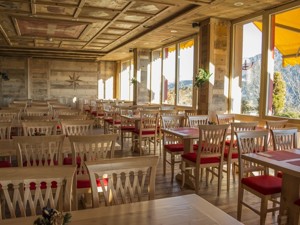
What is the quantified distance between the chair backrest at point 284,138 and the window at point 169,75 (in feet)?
20.8

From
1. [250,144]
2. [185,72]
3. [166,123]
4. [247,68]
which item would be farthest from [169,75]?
[250,144]

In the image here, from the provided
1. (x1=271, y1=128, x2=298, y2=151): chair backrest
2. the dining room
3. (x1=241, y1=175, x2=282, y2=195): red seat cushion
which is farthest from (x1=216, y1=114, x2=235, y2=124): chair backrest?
(x1=241, y1=175, x2=282, y2=195): red seat cushion

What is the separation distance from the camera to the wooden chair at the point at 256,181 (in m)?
2.68

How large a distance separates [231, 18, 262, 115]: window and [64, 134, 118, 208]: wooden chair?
449cm

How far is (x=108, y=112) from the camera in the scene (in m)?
8.31

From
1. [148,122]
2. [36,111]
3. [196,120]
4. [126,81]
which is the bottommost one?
[148,122]

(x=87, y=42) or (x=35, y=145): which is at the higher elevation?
(x=87, y=42)

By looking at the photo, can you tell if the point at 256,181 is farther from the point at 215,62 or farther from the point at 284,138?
the point at 215,62

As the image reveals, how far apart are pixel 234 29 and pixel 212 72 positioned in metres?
1.18

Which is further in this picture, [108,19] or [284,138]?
[108,19]

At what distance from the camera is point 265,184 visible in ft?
9.04

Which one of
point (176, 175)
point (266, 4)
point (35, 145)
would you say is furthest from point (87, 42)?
point (35, 145)

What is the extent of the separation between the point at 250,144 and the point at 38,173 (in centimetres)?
245

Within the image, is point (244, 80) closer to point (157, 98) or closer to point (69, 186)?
point (157, 98)
